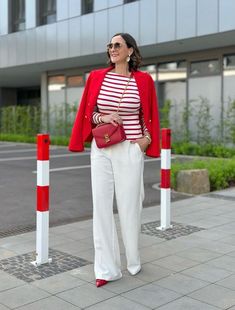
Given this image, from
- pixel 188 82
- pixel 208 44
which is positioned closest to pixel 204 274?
pixel 208 44

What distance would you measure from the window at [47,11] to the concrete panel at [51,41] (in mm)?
769

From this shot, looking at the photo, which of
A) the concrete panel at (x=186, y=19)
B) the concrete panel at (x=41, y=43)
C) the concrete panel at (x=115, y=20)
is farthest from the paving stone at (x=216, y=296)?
the concrete panel at (x=41, y=43)

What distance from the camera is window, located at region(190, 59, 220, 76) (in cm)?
1745

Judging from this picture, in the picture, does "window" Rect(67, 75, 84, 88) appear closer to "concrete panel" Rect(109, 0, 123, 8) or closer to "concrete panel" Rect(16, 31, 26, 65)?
"concrete panel" Rect(16, 31, 26, 65)

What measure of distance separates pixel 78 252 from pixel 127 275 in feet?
2.81

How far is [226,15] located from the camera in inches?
578

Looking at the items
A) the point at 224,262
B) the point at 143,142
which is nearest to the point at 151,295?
the point at 224,262

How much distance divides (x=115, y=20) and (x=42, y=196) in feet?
49.5

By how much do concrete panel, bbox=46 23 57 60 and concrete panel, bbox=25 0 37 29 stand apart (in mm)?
1410

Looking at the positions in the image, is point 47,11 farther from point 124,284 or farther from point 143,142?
point 124,284

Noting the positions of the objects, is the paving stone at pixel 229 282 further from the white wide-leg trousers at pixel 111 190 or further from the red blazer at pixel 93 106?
the red blazer at pixel 93 106

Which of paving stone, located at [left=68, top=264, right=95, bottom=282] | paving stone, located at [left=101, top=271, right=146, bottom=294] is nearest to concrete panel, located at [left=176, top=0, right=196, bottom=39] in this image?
paving stone, located at [left=68, top=264, right=95, bottom=282]

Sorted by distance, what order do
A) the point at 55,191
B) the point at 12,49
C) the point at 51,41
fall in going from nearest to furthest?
1. the point at 55,191
2. the point at 51,41
3. the point at 12,49

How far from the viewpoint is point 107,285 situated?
396 cm
